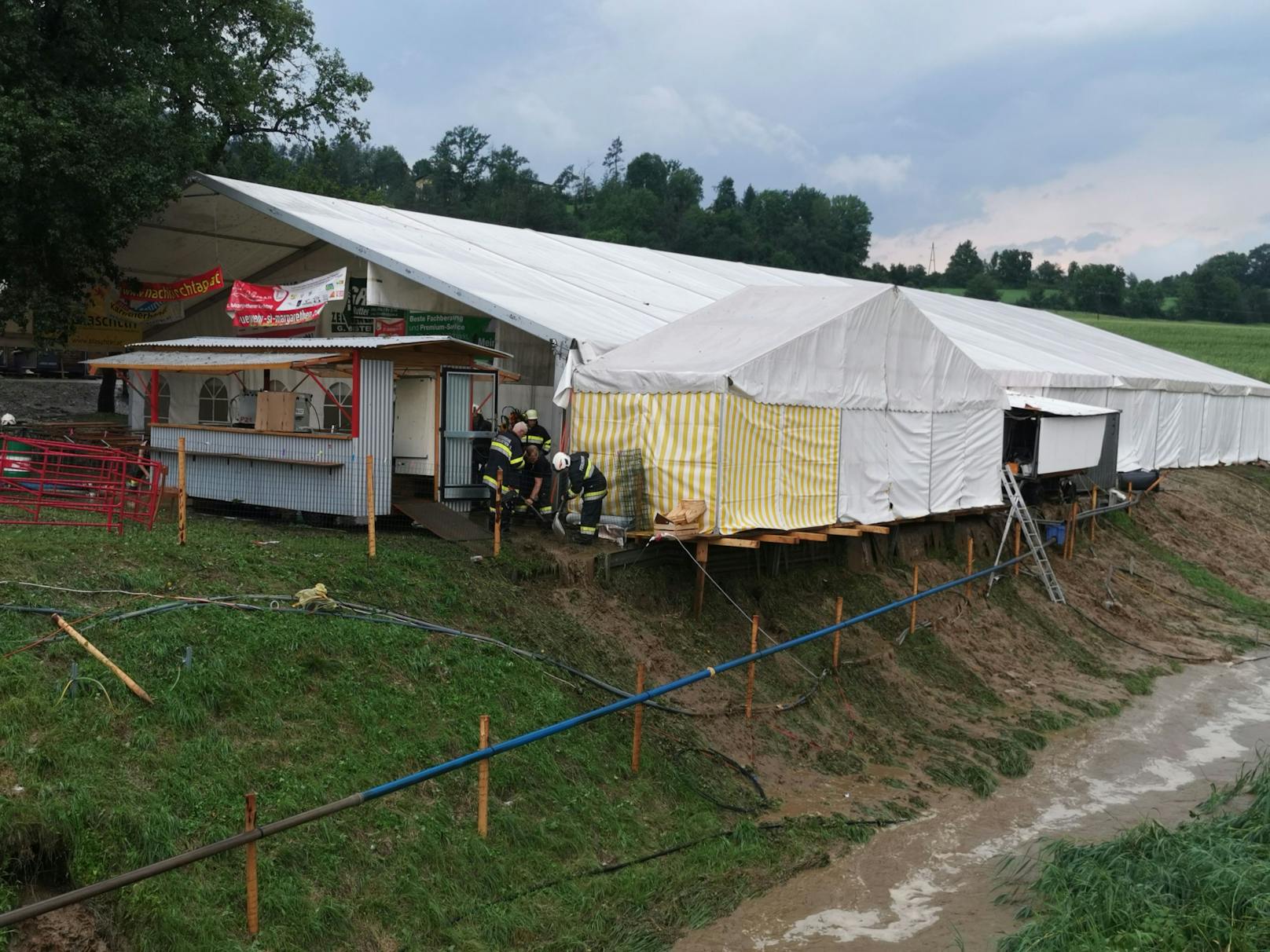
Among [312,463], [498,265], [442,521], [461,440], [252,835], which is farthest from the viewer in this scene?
[498,265]

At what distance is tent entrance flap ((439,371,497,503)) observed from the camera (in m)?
16.0

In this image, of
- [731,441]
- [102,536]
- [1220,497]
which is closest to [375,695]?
[102,536]

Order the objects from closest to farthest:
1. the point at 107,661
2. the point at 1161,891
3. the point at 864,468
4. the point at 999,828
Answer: the point at 1161,891 < the point at 107,661 < the point at 999,828 < the point at 864,468

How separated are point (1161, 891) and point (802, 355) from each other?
→ 869 centimetres

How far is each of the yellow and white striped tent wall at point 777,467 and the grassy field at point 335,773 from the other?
9.65ft

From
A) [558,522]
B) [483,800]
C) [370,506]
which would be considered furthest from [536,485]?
[483,800]

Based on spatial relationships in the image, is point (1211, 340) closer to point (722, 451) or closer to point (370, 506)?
point (722, 451)

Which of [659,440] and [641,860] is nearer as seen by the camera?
[641,860]

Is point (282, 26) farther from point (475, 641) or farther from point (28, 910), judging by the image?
point (28, 910)

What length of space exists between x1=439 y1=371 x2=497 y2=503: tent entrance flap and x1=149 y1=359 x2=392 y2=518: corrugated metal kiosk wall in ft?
3.26

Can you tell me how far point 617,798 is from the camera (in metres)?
11.1

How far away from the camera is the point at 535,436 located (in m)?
16.8

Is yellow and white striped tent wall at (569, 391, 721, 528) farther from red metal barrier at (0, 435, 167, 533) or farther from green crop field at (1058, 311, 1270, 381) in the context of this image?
green crop field at (1058, 311, 1270, 381)

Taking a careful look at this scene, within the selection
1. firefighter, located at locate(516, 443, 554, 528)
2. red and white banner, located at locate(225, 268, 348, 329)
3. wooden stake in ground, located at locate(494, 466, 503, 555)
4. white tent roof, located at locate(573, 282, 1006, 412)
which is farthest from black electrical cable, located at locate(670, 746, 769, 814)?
red and white banner, located at locate(225, 268, 348, 329)
